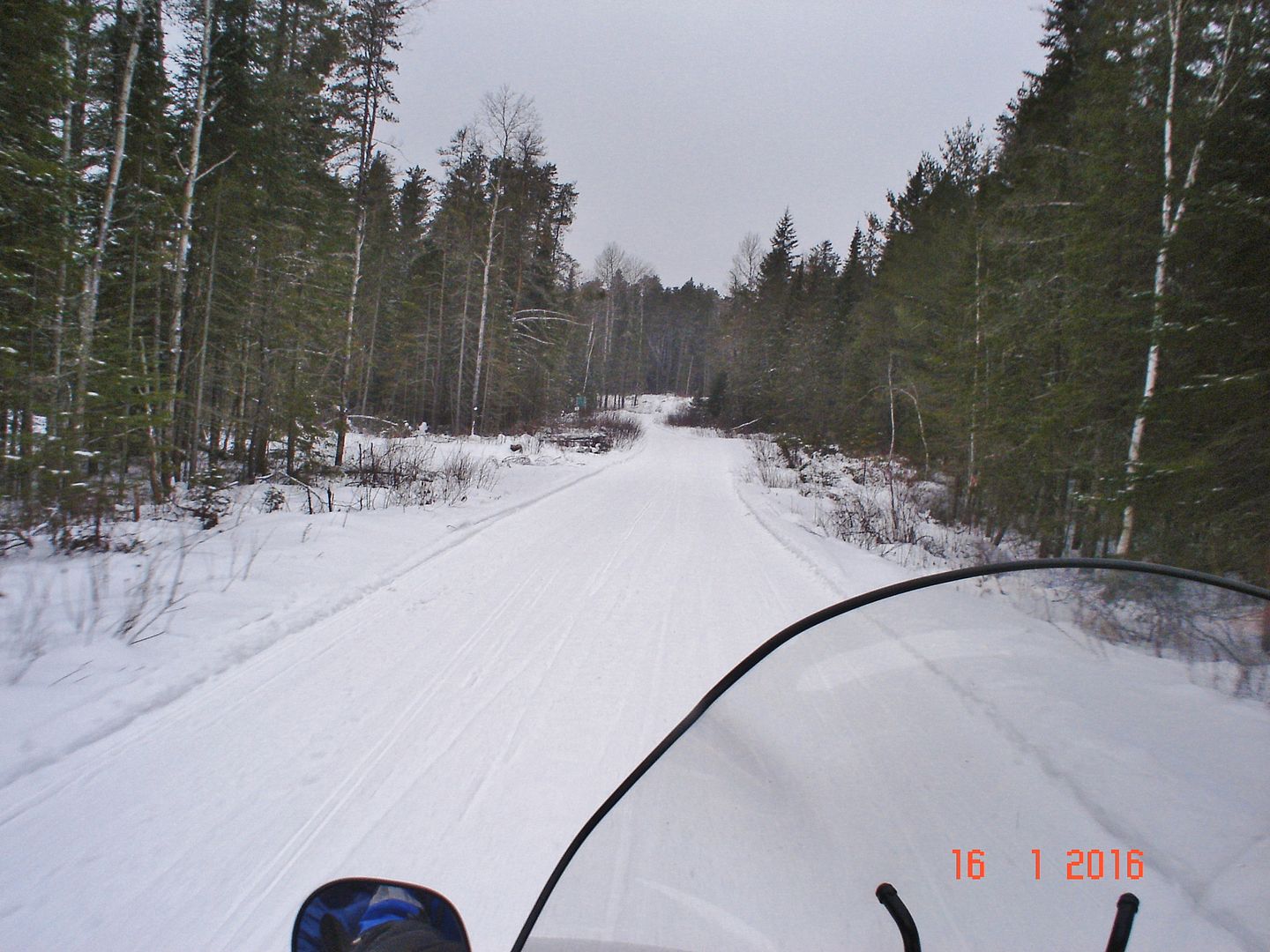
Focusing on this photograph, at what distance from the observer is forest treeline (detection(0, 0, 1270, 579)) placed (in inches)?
223

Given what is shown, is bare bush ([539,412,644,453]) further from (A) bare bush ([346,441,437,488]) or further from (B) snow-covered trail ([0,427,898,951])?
(B) snow-covered trail ([0,427,898,951])

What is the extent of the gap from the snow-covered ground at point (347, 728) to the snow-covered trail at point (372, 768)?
0.4 inches

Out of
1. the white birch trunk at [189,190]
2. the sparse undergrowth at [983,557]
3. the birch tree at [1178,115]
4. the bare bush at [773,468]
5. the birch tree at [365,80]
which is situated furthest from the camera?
the bare bush at [773,468]

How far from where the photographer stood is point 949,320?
43.3ft

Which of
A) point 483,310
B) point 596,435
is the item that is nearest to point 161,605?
point 483,310

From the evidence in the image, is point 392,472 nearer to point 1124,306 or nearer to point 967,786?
point 967,786

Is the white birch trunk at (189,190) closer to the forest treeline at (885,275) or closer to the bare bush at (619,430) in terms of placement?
the forest treeline at (885,275)

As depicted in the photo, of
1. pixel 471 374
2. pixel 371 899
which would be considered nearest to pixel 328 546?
pixel 371 899

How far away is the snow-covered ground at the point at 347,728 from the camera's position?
6.46 ft

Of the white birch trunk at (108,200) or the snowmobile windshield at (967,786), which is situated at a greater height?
the white birch trunk at (108,200)
